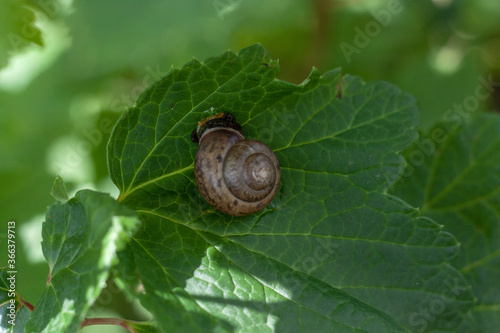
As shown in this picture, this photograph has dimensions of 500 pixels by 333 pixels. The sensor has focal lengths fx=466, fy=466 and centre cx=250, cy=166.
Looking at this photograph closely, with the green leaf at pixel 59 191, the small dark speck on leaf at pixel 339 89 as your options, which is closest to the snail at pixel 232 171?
the small dark speck on leaf at pixel 339 89

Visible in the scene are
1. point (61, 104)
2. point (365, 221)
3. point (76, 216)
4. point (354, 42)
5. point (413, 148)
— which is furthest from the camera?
point (354, 42)

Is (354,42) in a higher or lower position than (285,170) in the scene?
higher

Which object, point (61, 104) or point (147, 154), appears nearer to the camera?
point (147, 154)

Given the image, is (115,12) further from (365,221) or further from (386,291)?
(386,291)

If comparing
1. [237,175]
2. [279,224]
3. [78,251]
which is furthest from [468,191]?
[78,251]

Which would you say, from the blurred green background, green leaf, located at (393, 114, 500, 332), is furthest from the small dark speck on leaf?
the blurred green background

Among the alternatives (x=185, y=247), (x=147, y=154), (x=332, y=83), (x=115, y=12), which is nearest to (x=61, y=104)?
(x=115, y=12)

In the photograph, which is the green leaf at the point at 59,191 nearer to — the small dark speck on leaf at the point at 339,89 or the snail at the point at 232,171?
the snail at the point at 232,171
